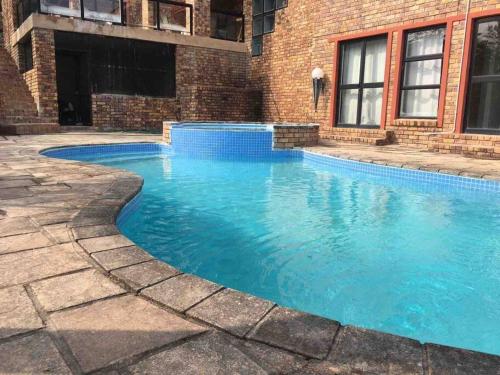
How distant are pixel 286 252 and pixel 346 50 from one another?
8.34m

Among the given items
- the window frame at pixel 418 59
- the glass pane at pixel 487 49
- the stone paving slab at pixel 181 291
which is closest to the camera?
the stone paving slab at pixel 181 291

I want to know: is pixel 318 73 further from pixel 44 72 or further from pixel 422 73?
pixel 44 72

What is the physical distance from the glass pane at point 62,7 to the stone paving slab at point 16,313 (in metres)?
11.7

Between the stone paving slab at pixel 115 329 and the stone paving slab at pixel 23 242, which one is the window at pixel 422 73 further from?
the stone paving slab at pixel 115 329

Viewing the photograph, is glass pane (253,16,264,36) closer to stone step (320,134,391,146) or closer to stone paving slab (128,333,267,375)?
stone step (320,134,391,146)

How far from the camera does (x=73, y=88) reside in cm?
1410

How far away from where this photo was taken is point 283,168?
7.44 m

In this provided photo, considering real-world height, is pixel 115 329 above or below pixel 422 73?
below

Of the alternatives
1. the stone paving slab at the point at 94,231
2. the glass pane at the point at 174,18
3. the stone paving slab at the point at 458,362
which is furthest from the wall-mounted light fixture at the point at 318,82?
the stone paving slab at the point at 458,362

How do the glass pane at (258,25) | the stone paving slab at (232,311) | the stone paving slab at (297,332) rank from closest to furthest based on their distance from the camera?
the stone paving slab at (297,332) < the stone paving slab at (232,311) < the glass pane at (258,25)

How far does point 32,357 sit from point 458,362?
134 cm

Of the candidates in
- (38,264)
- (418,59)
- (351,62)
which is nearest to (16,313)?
(38,264)

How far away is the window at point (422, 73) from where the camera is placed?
27.8 ft

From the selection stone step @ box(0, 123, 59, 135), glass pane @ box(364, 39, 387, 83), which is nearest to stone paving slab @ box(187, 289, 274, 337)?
glass pane @ box(364, 39, 387, 83)
